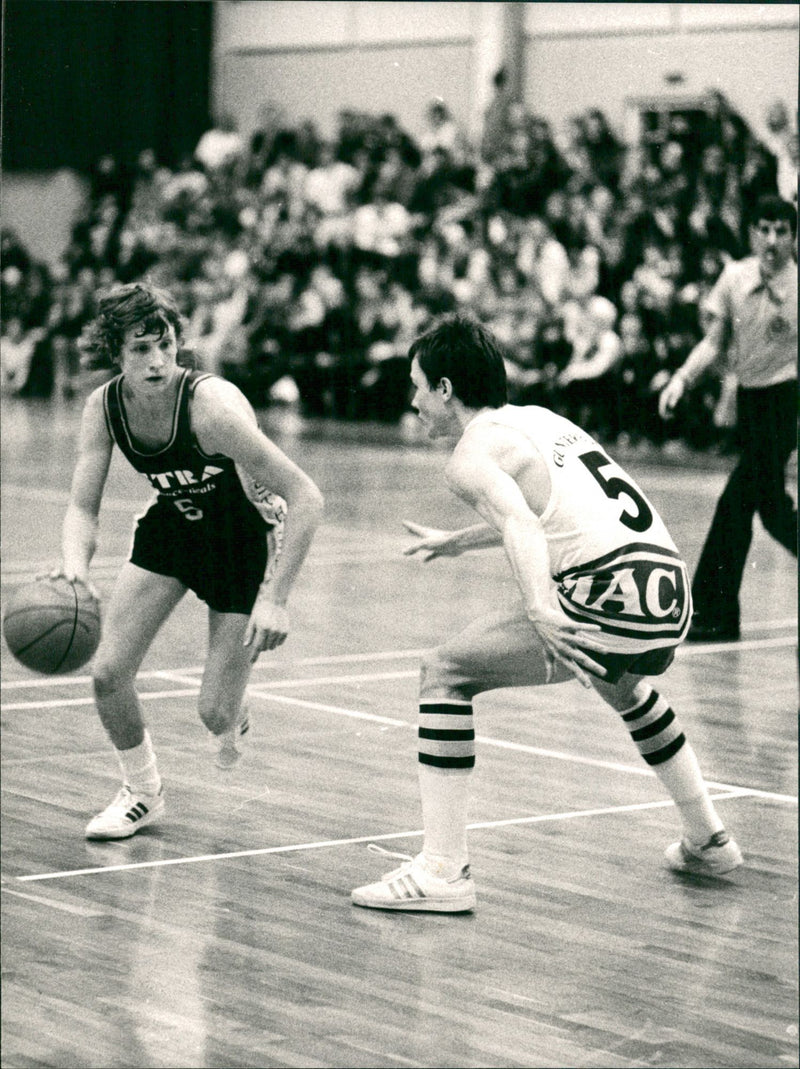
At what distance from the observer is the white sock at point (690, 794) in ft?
16.0

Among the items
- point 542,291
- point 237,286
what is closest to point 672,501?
point 542,291

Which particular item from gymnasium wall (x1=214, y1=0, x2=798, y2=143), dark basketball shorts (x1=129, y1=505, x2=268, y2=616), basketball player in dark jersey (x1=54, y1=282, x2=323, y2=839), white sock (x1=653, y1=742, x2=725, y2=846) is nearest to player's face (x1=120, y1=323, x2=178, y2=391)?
basketball player in dark jersey (x1=54, y1=282, x2=323, y2=839)

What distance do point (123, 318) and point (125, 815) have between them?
135cm

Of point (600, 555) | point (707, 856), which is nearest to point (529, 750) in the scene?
point (707, 856)

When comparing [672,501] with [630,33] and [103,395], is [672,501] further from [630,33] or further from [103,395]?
[103,395]

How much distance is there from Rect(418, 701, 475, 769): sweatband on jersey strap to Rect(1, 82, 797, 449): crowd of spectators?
24.6ft

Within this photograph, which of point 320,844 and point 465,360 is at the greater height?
point 465,360

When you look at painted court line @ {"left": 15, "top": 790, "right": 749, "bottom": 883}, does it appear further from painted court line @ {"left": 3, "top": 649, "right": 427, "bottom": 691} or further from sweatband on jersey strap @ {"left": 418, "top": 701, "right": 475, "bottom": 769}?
painted court line @ {"left": 3, "top": 649, "right": 427, "bottom": 691}

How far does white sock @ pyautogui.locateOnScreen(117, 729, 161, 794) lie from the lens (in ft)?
17.4

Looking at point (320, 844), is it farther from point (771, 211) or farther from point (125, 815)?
point (771, 211)

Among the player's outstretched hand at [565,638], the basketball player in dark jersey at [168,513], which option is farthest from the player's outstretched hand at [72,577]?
the player's outstretched hand at [565,638]

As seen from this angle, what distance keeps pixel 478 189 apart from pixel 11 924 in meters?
12.1

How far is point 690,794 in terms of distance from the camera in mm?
4918

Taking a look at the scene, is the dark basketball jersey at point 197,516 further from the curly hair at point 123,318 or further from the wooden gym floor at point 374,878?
the wooden gym floor at point 374,878
